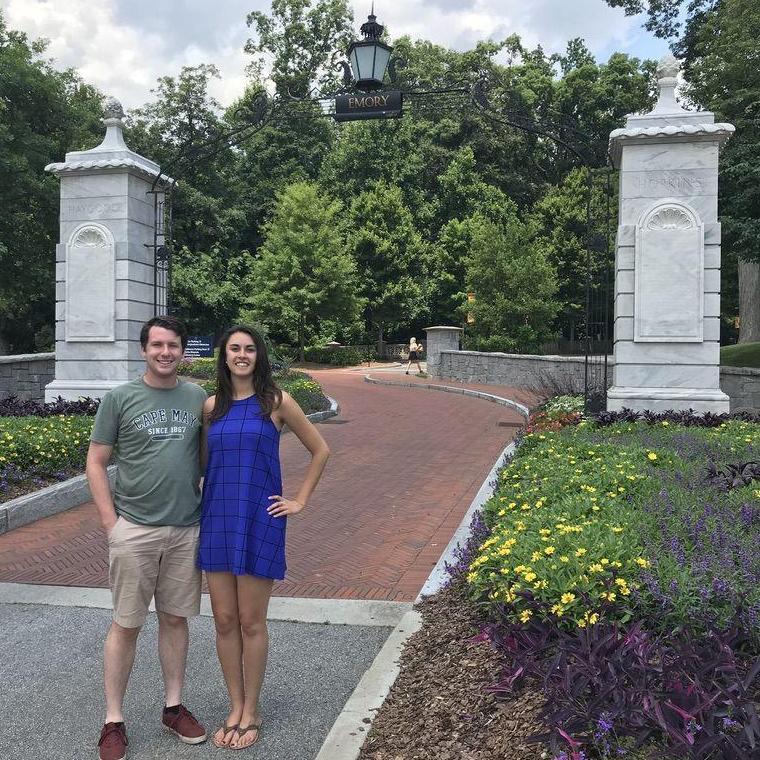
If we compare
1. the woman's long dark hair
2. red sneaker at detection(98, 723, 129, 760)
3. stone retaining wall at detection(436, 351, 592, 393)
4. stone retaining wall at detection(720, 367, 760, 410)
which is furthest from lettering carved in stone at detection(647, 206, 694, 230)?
red sneaker at detection(98, 723, 129, 760)

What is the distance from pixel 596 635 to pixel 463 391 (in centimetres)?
1866

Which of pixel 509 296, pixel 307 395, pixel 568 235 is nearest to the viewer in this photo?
pixel 307 395

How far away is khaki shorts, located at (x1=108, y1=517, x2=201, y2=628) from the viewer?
3.12 metres

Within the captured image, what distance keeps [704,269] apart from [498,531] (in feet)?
24.7

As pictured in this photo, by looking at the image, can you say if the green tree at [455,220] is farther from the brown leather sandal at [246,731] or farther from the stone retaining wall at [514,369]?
the brown leather sandal at [246,731]

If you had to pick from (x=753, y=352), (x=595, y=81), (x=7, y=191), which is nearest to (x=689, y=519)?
(x=753, y=352)

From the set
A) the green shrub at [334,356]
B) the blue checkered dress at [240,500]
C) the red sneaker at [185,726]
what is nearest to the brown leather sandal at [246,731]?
the red sneaker at [185,726]

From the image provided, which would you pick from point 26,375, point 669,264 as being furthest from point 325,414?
point 669,264

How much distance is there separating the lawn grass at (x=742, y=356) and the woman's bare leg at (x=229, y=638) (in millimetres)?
19364

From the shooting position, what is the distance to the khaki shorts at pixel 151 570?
3.12 metres

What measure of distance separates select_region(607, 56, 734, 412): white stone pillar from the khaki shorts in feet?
28.2

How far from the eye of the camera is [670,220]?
34.3ft

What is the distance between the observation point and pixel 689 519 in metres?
4.27

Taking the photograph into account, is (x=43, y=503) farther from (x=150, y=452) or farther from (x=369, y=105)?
(x=369, y=105)
